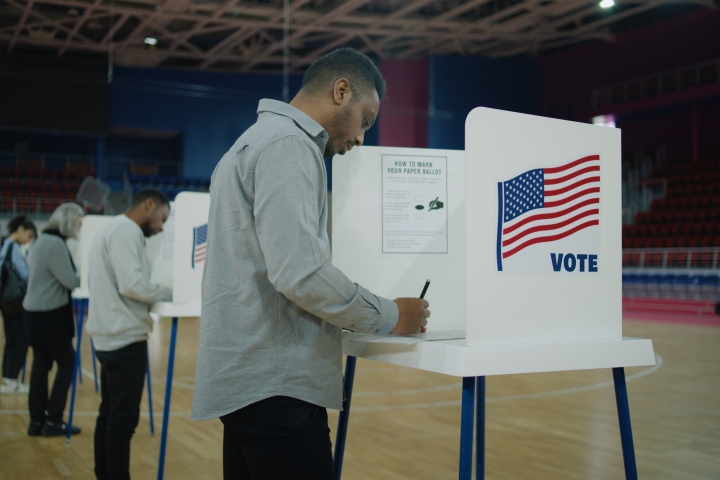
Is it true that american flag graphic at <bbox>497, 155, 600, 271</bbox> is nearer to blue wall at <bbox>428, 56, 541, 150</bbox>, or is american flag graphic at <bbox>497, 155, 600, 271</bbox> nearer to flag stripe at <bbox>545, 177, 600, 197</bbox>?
flag stripe at <bbox>545, 177, 600, 197</bbox>

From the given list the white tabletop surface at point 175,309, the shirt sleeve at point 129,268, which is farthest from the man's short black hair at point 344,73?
the white tabletop surface at point 175,309

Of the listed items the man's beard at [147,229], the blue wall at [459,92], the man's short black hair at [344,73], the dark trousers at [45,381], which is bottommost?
the dark trousers at [45,381]

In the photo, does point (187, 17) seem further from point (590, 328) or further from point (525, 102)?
point (590, 328)

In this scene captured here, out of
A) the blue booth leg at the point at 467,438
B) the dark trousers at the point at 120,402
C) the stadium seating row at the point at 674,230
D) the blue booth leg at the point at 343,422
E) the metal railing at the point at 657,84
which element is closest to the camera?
the blue booth leg at the point at 467,438

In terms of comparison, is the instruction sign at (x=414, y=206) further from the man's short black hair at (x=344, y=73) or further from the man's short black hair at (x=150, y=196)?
the man's short black hair at (x=150, y=196)

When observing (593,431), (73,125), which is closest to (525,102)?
(73,125)

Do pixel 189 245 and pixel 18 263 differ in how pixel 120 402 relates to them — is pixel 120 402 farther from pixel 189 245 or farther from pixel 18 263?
pixel 18 263

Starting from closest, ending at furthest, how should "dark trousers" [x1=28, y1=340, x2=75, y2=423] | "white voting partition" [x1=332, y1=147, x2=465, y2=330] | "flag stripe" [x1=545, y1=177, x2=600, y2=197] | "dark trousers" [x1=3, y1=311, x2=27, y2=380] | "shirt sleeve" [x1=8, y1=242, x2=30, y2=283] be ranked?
1. "flag stripe" [x1=545, y1=177, x2=600, y2=197]
2. "white voting partition" [x1=332, y1=147, x2=465, y2=330]
3. "dark trousers" [x1=28, y1=340, x2=75, y2=423]
4. "shirt sleeve" [x1=8, y1=242, x2=30, y2=283]
5. "dark trousers" [x1=3, y1=311, x2=27, y2=380]

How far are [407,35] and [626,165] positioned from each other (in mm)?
5832

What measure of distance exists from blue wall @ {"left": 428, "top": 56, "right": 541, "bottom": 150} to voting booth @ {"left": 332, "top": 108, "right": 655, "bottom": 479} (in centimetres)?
1334

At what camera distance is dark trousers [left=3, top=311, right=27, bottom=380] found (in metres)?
5.14

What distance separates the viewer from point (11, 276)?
195 inches

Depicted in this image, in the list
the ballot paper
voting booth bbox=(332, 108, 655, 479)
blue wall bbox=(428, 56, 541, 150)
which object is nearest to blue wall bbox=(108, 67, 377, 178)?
blue wall bbox=(428, 56, 541, 150)

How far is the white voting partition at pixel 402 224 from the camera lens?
192 centimetres
